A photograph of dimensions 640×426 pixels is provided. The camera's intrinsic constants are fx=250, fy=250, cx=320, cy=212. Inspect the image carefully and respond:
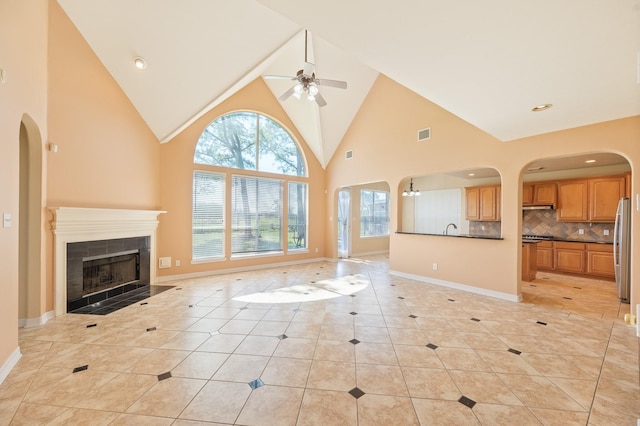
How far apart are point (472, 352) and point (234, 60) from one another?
205 inches

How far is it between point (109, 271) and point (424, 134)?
6.37 metres

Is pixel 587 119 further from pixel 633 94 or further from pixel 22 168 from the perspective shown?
pixel 22 168

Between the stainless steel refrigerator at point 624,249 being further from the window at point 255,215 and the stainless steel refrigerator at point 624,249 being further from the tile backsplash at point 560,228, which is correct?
the window at point 255,215

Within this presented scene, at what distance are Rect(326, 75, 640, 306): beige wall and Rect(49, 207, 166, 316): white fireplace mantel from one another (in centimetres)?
505

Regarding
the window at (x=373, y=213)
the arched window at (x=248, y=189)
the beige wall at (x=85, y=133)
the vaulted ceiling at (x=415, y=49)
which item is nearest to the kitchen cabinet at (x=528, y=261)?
the vaulted ceiling at (x=415, y=49)

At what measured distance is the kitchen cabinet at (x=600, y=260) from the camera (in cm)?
534

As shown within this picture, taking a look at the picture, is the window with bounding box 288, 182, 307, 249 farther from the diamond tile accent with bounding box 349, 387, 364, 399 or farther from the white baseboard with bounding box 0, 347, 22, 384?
the diamond tile accent with bounding box 349, 387, 364, 399

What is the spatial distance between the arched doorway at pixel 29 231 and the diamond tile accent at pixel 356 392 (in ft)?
12.6

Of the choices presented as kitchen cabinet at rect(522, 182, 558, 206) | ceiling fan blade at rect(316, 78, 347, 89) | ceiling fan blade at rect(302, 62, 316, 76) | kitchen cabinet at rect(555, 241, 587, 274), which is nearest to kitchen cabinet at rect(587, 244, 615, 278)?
kitchen cabinet at rect(555, 241, 587, 274)

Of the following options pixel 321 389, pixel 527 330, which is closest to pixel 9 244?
pixel 321 389

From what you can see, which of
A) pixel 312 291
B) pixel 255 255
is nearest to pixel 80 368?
pixel 312 291

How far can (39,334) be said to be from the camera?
2830 millimetres

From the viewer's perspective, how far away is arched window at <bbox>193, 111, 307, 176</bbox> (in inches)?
232

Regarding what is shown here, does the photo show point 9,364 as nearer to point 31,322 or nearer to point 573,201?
point 31,322
